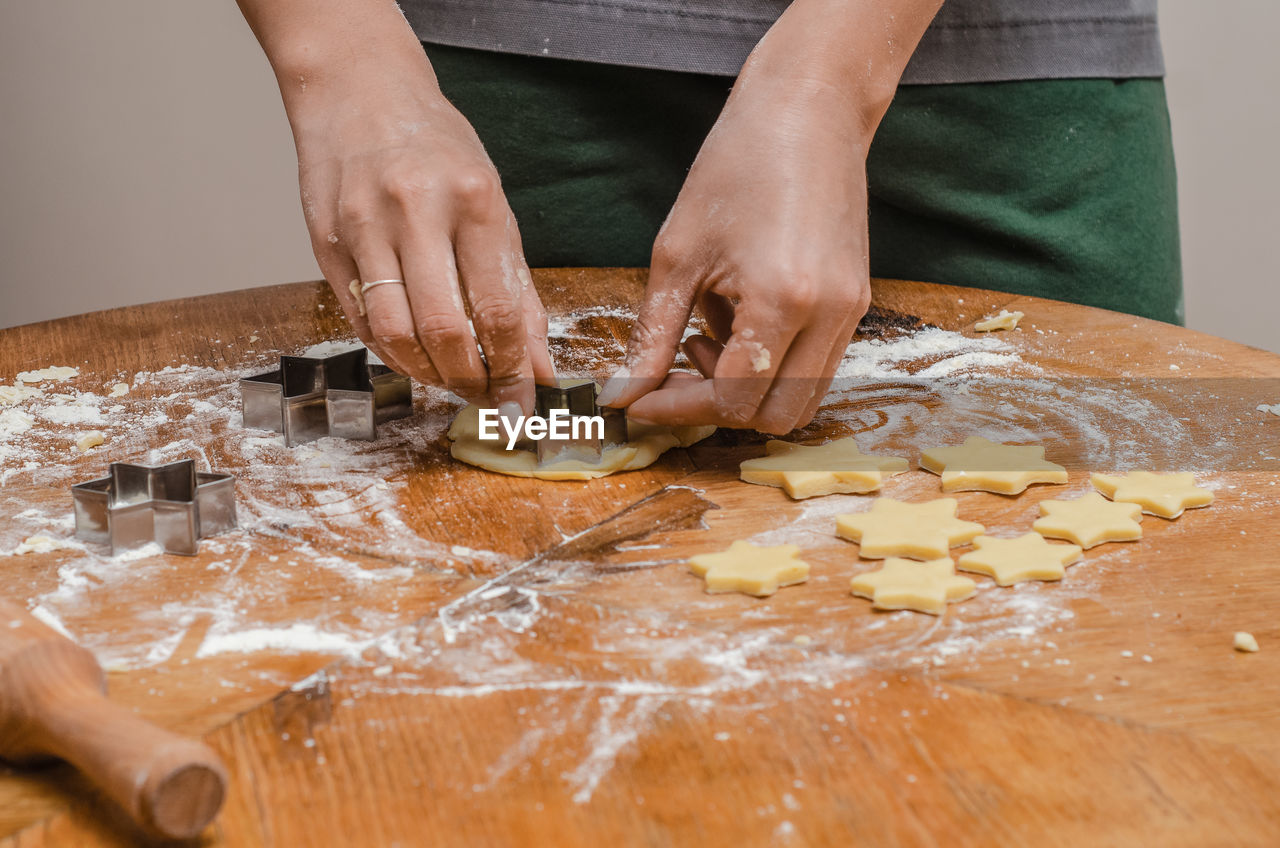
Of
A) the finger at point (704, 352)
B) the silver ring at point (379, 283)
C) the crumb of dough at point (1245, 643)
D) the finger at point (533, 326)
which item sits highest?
the silver ring at point (379, 283)

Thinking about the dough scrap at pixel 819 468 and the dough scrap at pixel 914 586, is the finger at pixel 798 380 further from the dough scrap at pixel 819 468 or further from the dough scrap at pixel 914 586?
the dough scrap at pixel 914 586

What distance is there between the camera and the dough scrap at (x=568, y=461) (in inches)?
44.3

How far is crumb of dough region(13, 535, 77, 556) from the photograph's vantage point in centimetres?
95

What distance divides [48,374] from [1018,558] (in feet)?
3.79

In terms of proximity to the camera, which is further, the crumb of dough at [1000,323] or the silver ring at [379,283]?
the crumb of dough at [1000,323]

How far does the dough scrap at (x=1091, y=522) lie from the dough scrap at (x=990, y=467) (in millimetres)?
65

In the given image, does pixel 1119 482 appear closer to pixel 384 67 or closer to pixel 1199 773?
pixel 1199 773

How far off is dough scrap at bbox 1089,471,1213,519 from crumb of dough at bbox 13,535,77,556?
0.93 metres

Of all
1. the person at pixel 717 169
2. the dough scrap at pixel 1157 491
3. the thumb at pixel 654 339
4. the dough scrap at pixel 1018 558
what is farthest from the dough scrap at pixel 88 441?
the dough scrap at pixel 1157 491

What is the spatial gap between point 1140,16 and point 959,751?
4.63 feet

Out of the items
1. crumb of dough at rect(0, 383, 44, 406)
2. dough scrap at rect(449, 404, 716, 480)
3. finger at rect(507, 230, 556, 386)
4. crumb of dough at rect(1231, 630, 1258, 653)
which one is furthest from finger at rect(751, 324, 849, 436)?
crumb of dough at rect(0, 383, 44, 406)

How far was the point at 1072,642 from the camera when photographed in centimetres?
81

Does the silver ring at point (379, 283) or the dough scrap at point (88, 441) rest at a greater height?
the silver ring at point (379, 283)

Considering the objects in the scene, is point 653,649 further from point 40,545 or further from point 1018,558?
point 40,545
